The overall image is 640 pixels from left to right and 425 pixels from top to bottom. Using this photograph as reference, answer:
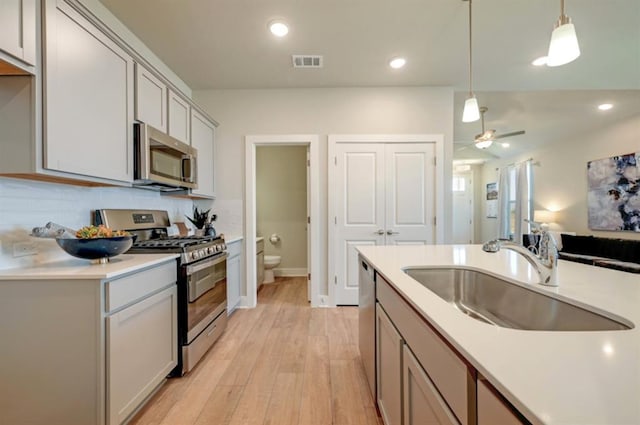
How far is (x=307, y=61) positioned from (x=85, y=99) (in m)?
1.93

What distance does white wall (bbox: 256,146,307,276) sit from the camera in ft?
16.8

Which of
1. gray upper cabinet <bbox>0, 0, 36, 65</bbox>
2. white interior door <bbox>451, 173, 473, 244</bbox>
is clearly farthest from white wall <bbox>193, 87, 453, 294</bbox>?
white interior door <bbox>451, 173, 473, 244</bbox>

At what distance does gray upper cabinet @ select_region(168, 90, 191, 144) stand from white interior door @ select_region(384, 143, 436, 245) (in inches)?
87.5

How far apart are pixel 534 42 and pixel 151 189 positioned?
12.4 feet

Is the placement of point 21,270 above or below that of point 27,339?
above

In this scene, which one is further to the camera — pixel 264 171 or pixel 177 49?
pixel 264 171

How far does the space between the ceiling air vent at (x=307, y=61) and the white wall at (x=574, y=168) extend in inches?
185

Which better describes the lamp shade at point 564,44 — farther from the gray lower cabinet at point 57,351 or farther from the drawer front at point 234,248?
the drawer front at point 234,248

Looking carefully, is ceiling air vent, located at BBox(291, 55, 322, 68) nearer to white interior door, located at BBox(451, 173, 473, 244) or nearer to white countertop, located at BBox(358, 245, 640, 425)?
white countertop, located at BBox(358, 245, 640, 425)

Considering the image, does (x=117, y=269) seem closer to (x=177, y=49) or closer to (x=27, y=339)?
(x=27, y=339)

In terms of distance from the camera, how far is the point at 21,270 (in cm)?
136

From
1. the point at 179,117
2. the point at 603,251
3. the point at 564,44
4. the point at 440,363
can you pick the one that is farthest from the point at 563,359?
the point at 603,251

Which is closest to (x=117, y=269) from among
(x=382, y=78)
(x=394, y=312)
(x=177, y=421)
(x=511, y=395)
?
(x=177, y=421)

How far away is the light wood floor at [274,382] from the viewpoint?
1.57 m
